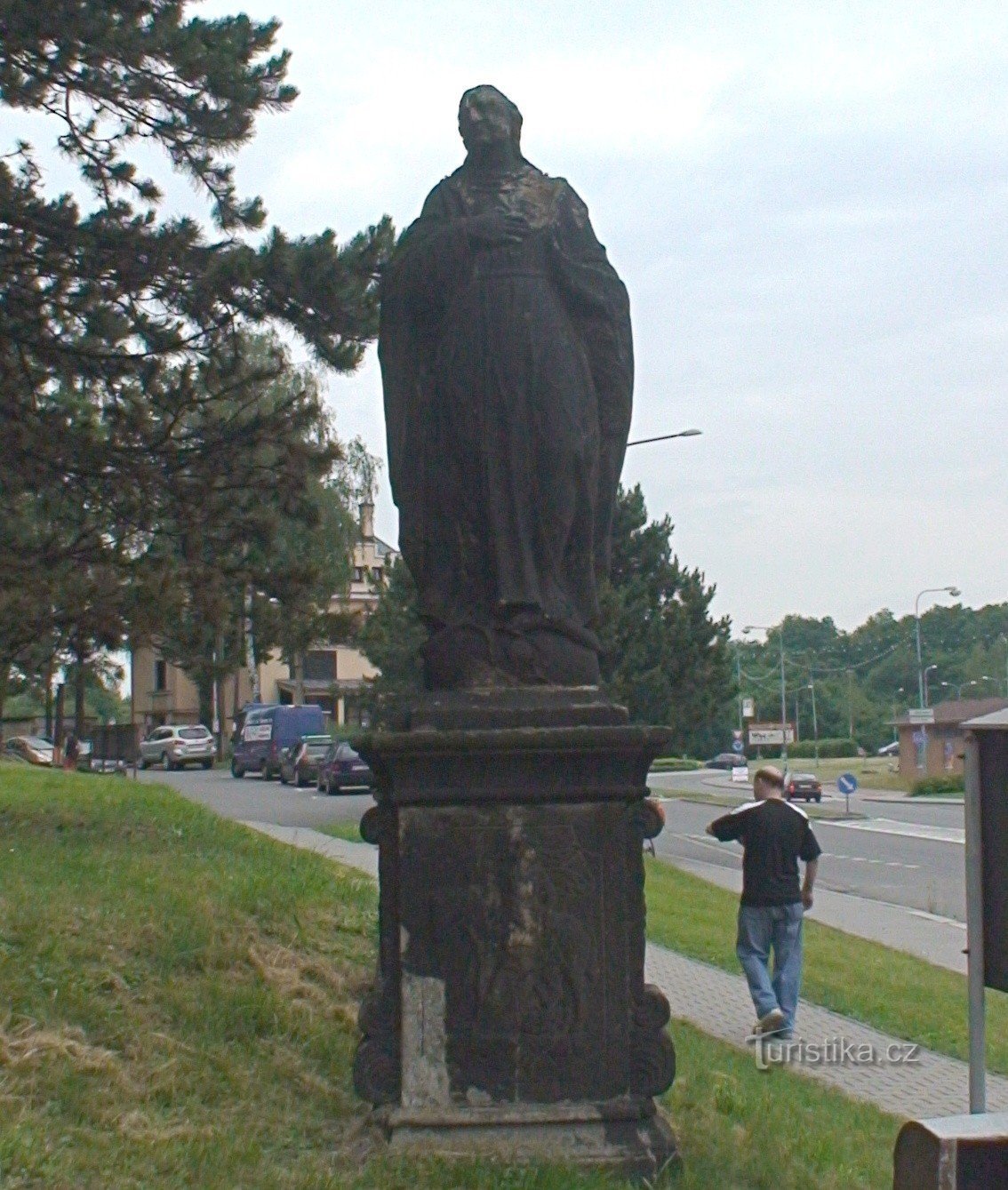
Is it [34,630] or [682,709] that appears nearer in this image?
[34,630]

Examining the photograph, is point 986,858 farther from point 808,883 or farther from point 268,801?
point 268,801

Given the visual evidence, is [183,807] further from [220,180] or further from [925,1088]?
[925,1088]

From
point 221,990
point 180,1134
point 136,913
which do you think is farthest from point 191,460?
point 180,1134

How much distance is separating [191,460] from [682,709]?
56.6 ft

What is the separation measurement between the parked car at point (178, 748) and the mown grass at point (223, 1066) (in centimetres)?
4108

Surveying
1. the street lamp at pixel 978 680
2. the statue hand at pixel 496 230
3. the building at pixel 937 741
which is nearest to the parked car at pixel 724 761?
the building at pixel 937 741

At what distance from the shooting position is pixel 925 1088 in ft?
27.7

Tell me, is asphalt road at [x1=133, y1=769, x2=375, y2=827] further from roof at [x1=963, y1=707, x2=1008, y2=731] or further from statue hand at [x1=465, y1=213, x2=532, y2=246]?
roof at [x1=963, y1=707, x2=1008, y2=731]

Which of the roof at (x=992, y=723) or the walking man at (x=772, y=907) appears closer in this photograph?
the roof at (x=992, y=723)

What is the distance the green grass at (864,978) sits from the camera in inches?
405

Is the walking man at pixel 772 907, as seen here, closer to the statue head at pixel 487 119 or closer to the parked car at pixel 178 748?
the statue head at pixel 487 119

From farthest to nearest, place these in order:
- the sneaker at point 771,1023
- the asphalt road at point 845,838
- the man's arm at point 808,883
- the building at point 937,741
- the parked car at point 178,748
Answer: the building at point 937,741
the parked car at point 178,748
the asphalt road at point 845,838
the man's arm at point 808,883
the sneaker at point 771,1023

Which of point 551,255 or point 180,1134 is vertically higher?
point 551,255

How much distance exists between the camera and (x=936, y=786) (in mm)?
52438
